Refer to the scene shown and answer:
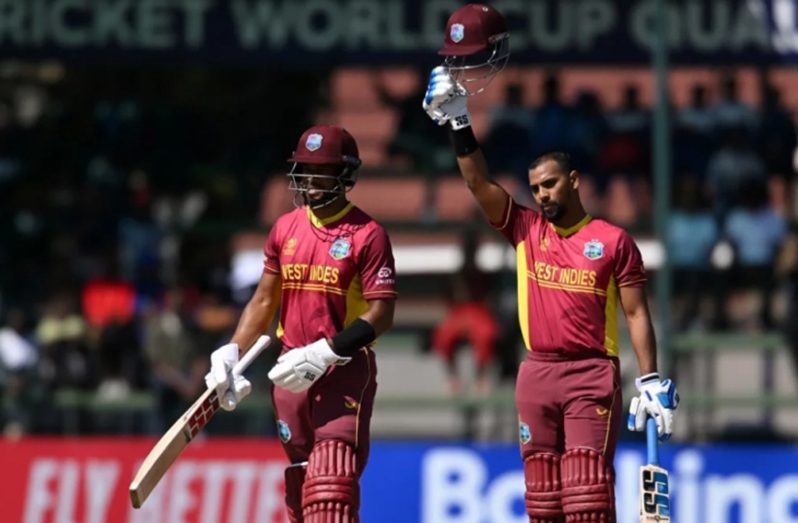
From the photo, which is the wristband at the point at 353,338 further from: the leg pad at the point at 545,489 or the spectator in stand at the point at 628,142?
the spectator in stand at the point at 628,142

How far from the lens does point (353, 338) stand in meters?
8.74

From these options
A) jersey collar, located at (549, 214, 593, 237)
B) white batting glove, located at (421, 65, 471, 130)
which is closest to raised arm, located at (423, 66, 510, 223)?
white batting glove, located at (421, 65, 471, 130)

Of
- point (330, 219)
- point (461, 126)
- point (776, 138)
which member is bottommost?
point (330, 219)

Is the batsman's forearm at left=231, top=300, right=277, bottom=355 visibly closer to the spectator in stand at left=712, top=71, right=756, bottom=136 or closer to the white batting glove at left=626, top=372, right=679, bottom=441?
the white batting glove at left=626, top=372, right=679, bottom=441

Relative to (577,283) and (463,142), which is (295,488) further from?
(463,142)

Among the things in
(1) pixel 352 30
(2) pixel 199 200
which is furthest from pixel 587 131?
→ (2) pixel 199 200

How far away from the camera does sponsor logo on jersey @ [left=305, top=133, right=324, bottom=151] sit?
897cm

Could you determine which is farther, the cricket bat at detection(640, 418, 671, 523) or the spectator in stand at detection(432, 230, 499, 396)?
the spectator in stand at detection(432, 230, 499, 396)

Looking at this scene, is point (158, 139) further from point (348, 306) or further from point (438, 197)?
point (348, 306)

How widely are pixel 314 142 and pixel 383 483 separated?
16.7 feet

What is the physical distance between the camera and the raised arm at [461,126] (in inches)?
350

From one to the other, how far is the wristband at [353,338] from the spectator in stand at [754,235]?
7.92m

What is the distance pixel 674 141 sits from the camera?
662 inches

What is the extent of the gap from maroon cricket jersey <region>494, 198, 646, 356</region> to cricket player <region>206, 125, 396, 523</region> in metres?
0.70
